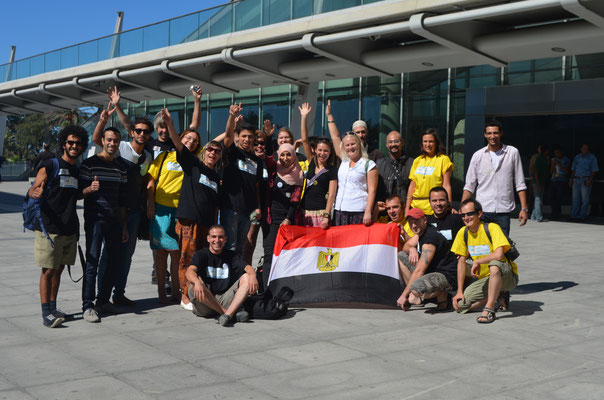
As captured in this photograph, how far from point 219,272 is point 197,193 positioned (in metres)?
0.91

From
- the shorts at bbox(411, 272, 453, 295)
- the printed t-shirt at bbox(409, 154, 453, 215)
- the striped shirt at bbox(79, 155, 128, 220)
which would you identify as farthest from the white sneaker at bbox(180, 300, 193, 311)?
the printed t-shirt at bbox(409, 154, 453, 215)

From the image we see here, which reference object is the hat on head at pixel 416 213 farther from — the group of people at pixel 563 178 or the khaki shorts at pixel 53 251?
the group of people at pixel 563 178

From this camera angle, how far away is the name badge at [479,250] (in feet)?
23.0

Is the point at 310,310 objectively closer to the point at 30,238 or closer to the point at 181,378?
the point at 181,378

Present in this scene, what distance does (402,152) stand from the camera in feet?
26.8

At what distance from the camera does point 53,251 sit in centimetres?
638

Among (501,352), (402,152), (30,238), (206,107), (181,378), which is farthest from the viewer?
(206,107)

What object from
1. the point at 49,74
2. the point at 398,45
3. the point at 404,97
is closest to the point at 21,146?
the point at 49,74

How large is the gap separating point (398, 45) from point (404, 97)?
695cm

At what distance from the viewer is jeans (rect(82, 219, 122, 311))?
6.73 m

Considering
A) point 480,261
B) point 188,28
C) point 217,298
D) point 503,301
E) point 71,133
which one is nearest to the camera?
point 71,133

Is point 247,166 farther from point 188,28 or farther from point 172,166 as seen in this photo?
point 188,28

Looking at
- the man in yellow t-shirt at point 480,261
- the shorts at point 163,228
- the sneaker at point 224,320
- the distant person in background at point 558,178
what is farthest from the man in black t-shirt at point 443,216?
the distant person in background at point 558,178

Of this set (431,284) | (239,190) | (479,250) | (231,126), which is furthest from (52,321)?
(479,250)
